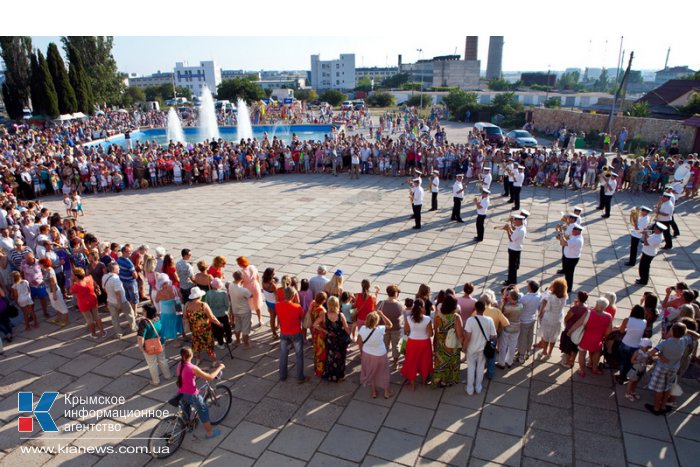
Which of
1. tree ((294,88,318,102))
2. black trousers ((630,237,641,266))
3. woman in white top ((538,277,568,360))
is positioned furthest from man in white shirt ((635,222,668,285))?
tree ((294,88,318,102))

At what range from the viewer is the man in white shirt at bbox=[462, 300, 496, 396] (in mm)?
5293

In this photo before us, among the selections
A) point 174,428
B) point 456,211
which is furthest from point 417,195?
point 174,428

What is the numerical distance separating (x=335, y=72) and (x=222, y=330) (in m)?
142

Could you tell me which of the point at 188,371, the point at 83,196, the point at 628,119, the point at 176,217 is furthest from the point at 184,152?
the point at 628,119

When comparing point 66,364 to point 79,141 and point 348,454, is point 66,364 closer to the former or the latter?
point 348,454

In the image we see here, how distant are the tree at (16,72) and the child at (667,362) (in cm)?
4928

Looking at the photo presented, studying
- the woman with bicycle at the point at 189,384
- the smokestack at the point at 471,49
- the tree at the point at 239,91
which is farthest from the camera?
the smokestack at the point at 471,49

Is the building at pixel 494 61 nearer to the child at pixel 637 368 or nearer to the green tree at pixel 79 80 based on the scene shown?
the green tree at pixel 79 80

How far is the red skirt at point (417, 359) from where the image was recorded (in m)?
5.48

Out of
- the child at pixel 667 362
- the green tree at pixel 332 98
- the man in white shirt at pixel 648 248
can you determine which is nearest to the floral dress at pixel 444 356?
the child at pixel 667 362

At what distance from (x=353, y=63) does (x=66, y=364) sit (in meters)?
143

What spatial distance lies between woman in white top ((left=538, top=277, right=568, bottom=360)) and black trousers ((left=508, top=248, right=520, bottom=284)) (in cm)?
220

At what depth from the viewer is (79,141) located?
28.1 metres

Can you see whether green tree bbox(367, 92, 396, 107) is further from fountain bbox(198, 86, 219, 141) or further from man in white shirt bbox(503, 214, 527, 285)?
man in white shirt bbox(503, 214, 527, 285)
